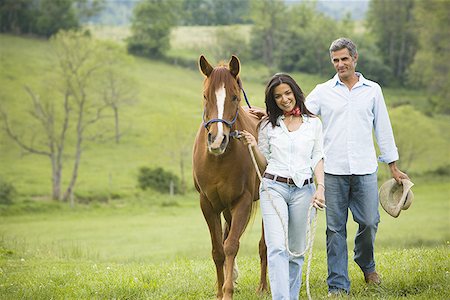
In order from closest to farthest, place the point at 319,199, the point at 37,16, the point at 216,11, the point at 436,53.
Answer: the point at 319,199 < the point at 436,53 < the point at 37,16 < the point at 216,11

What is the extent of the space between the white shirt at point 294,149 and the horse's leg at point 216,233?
1.26 m

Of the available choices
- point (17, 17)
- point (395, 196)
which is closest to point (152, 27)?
point (17, 17)

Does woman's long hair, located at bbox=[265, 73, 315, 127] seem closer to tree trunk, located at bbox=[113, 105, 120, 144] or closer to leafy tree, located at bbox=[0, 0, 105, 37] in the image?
tree trunk, located at bbox=[113, 105, 120, 144]

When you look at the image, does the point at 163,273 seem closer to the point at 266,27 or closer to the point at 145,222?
the point at 145,222

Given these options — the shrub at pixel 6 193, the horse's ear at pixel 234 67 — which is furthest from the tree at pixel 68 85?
the horse's ear at pixel 234 67

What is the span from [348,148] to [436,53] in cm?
5951

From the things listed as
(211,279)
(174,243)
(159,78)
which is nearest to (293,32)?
(159,78)

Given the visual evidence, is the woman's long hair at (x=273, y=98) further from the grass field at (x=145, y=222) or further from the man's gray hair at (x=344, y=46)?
the grass field at (x=145, y=222)

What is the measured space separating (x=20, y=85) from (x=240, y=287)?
54.1m

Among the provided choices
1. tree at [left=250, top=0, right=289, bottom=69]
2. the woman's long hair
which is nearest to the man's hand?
the woman's long hair

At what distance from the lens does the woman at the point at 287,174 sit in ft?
16.9

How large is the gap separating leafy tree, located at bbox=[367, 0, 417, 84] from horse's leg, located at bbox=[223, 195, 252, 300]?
240 ft

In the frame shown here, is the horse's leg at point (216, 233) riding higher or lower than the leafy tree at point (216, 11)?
lower

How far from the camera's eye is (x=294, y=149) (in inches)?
213
